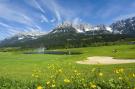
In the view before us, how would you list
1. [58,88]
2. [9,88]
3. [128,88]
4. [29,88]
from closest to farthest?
[128,88], [58,88], [29,88], [9,88]

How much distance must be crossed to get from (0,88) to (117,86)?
5461mm

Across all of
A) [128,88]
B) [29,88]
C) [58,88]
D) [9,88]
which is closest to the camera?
[128,88]

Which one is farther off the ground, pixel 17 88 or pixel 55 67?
pixel 55 67

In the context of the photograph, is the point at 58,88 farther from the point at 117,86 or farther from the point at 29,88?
the point at 117,86

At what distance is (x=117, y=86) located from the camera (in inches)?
397

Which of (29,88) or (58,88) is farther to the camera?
(29,88)

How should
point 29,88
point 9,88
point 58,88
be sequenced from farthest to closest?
point 9,88, point 29,88, point 58,88

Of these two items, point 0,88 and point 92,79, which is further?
point 0,88

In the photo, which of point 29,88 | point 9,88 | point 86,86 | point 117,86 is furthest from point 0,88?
point 117,86

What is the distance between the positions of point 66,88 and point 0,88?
3.43 metres

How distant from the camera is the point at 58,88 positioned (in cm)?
1086

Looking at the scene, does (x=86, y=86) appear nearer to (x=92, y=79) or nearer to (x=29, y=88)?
(x=92, y=79)

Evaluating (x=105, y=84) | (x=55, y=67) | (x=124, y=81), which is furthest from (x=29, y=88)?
(x=124, y=81)

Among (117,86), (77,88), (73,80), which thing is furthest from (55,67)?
(117,86)
